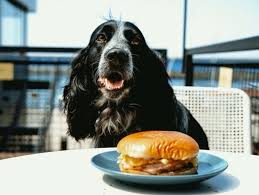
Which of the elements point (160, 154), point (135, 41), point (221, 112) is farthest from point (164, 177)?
point (135, 41)

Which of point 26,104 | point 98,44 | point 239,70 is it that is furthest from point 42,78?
point 239,70

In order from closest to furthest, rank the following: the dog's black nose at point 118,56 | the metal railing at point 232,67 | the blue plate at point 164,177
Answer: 1. the blue plate at point 164,177
2. the metal railing at point 232,67
3. the dog's black nose at point 118,56

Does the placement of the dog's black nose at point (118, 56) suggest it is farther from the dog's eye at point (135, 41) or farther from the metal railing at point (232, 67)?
the metal railing at point (232, 67)

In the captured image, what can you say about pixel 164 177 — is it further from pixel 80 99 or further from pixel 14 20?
pixel 14 20

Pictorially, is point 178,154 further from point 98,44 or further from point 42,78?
point 42,78

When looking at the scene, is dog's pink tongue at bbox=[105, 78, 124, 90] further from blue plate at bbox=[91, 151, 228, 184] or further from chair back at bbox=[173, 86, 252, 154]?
blue plate at bbox=[91, 151, 228, 184]

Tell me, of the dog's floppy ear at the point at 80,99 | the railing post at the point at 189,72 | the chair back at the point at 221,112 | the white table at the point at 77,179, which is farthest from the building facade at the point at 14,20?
the white table at the point at 77,179
